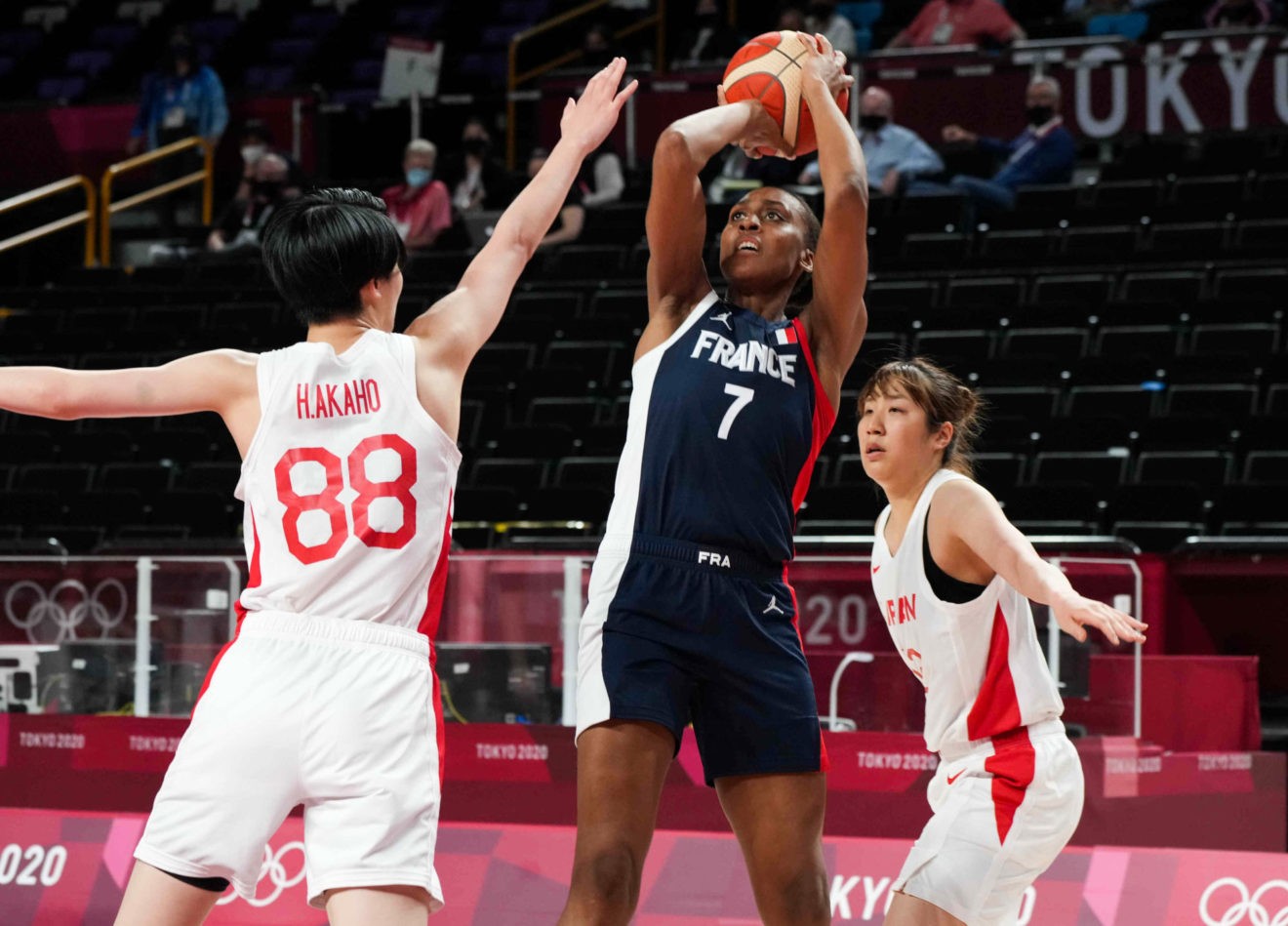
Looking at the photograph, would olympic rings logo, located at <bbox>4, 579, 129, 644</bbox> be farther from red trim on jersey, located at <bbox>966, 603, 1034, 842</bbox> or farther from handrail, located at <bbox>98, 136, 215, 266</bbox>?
handrail, located at <bbox>98, 136, 215, 266</bbox>

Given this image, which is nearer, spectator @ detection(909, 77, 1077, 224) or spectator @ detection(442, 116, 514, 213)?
spectator @ detection(909, 77, 1077, 224)

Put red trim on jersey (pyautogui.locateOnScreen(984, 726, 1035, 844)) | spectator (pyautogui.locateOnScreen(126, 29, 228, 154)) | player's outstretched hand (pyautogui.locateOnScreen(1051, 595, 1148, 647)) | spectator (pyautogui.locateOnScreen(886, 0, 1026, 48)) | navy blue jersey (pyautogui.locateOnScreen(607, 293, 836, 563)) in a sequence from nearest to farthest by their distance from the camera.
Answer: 1. player's outstretched hand (pyautogui.locateOnScreen(1051, 595, 1148, 647))
2. navy blue jersey (pyautogui.locateOnScreen(607, 293, 836, 563))
3. red trim on jersey (pyautogui.locateOnScreen(984, 726, 1035, 844))
4. spectator (pyautogui.locateOnScreen(886, 0, 1026, 48))
5. spectator (pyautogui.locateOnScreen(126, 29, 228, 154))

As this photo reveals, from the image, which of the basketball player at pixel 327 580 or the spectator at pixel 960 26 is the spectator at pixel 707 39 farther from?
the basketball player at pixel 327 580

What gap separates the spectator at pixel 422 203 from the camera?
1367 centimetres

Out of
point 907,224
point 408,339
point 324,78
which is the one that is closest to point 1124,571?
point 408,339

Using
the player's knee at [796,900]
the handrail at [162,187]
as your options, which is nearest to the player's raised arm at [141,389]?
the player's knee at [796,900]

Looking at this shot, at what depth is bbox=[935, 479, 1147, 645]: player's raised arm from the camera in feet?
10.5

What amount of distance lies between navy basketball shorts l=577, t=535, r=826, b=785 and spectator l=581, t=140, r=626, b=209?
396 inches

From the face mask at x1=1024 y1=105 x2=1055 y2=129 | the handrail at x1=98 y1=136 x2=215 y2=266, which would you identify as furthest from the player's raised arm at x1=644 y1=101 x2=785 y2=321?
the handrail at x1=98 y1=136 x2=215 y2=266

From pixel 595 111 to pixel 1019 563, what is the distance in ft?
4.08

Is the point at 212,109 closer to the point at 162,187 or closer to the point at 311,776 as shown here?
the point at 162,187

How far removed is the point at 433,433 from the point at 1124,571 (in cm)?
455

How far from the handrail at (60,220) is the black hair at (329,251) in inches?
500

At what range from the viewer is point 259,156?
14.5 meters
